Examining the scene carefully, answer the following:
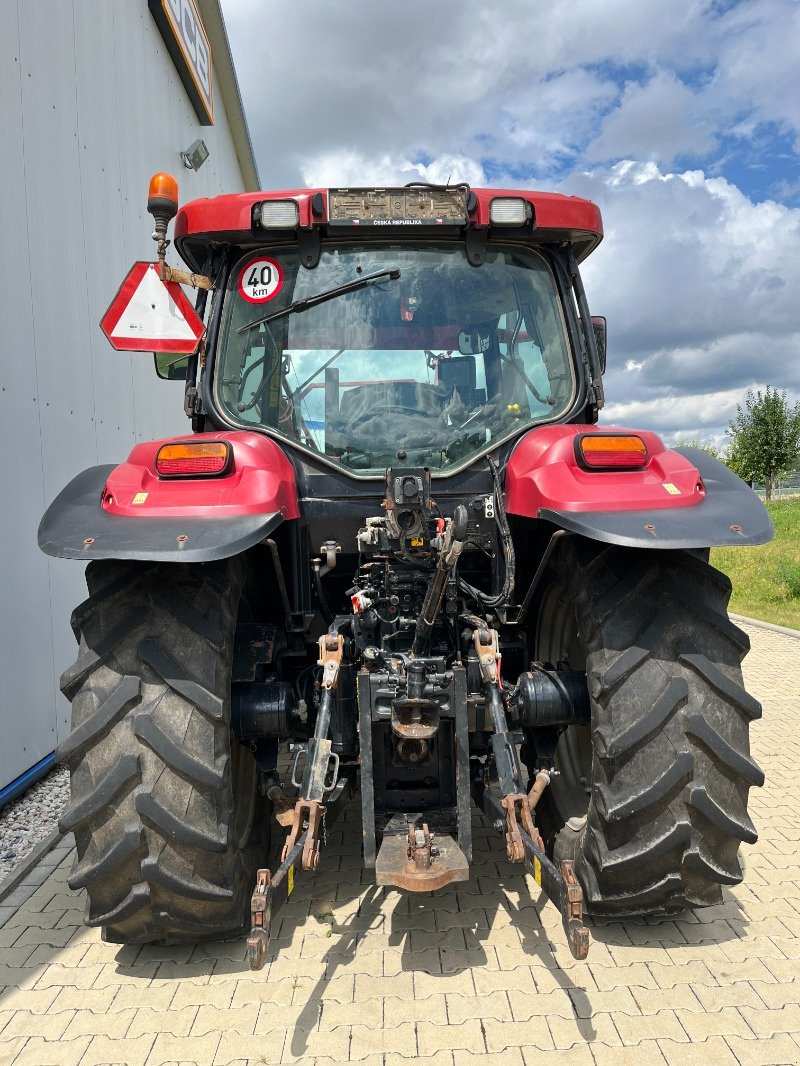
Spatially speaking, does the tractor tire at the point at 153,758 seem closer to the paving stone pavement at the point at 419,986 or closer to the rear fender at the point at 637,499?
the paving stone pavement at the point at 419,986

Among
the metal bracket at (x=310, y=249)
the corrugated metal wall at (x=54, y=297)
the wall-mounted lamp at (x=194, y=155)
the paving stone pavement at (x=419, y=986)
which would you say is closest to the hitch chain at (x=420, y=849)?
the paving stone pavement at (x=419, y=986)

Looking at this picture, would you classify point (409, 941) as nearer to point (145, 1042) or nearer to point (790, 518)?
point (145, 1042)

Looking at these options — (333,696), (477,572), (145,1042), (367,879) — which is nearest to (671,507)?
(477,572)

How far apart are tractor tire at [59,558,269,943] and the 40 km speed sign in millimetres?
1253

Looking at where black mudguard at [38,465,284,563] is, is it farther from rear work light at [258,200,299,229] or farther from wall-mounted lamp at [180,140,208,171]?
wall-mounted lamp at [180,140,208,171]

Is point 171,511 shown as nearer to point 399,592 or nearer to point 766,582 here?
point 399,592

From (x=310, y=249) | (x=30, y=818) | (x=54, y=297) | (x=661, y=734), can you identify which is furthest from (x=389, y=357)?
(x=30, y=818)

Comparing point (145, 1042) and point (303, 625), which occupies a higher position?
point (303, 625)

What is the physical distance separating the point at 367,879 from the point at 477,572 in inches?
50.4

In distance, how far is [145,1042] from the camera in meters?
2.19

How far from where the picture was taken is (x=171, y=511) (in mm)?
2467

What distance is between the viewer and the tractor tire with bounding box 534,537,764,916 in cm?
235

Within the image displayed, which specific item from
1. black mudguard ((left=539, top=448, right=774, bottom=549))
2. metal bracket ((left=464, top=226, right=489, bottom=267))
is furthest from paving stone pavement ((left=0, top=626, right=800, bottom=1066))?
metal bracket ((left=464, top=226, right=489, bottom=267))

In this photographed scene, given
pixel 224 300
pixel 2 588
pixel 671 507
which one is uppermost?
pixel 224 300
